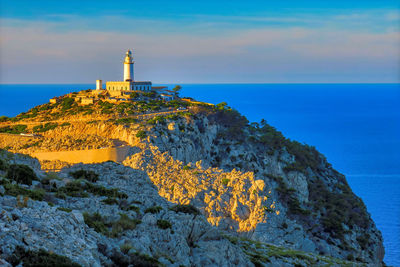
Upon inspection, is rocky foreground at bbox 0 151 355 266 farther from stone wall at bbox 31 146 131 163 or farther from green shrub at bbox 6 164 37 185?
stone wall at bbox 31 146 131 163

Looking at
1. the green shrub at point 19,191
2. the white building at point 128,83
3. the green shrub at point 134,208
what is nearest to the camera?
the green shrub at point 19,191

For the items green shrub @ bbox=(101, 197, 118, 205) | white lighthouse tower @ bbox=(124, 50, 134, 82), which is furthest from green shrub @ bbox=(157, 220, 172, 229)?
white lighthouse tower @ bbox=(124, 50, 134, 82)

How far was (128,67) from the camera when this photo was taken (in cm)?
6800

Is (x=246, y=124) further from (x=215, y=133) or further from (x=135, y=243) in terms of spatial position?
(x=135, y=243)

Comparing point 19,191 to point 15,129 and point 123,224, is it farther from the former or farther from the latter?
point 15,129

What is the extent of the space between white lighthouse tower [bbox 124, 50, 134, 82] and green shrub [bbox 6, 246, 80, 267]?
194ft

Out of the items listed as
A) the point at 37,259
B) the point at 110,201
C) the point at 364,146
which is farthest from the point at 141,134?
the point at 364,146

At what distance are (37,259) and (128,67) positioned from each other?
195 ft

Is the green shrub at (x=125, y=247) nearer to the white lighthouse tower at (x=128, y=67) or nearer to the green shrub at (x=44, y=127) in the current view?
the green shrub at (x=44, y=127)

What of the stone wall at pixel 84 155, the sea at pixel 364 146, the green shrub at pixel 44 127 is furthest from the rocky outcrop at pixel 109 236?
the sea at pixel 364 146

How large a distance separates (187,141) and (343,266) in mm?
24684

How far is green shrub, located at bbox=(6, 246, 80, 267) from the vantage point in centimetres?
991

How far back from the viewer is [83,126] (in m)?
48.2

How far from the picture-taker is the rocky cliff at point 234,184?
67.4ft
